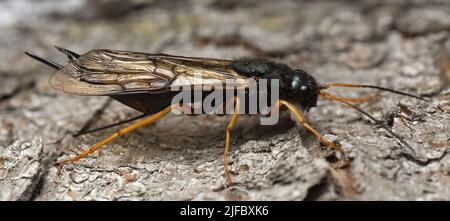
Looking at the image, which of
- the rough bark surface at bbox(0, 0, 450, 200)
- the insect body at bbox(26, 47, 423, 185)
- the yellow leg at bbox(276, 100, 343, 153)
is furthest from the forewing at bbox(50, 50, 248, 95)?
the rough bark surface at bbox(0, 0, 450, 200)

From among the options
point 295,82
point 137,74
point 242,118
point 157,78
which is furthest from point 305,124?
point 137,74

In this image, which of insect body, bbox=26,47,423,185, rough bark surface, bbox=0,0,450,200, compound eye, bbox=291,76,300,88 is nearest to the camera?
rough bark surface, bbox=0,0,450,200

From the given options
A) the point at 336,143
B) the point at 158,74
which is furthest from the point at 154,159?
the point at 336,143

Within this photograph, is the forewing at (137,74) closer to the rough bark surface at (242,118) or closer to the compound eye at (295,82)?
the compound eye at (295,82)

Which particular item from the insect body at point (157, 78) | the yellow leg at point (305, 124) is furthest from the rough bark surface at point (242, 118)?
the insect body at point (157, 78)

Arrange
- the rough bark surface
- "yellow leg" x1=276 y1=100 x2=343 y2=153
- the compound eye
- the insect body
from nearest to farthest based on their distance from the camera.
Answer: the rough bark surface
"yellow leg" x1=276 y1=100 x2=343 y2=153
the insect body
the compound eye

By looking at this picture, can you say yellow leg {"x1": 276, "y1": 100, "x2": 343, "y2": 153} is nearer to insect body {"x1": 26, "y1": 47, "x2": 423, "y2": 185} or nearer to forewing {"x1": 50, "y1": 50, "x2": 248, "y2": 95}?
insect body {"x1": 26, "y1": 47, "x2": 423, "y2": 185}

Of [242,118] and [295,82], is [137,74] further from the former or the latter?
[295,82]

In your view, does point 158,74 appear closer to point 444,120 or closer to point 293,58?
point 293,58
